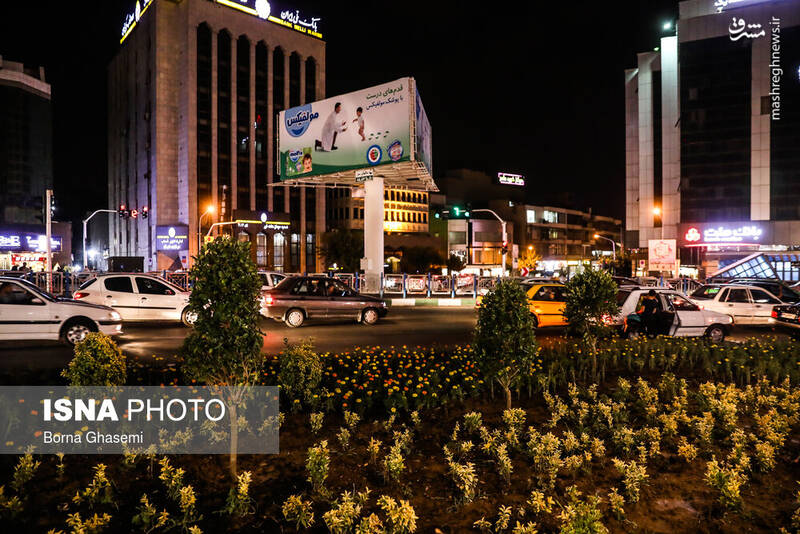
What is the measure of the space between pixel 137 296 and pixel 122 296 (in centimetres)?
42

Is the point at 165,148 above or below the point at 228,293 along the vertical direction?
above

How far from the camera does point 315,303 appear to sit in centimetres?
1762

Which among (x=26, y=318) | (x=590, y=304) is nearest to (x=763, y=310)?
(x=590, y=304)

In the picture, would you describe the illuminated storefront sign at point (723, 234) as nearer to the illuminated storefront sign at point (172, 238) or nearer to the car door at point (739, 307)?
the car door at point (739, 307)

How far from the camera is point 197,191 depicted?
7406cm

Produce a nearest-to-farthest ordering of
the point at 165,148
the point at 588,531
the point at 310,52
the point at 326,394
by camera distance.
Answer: the point at 588,531 < the point at 326,394 < the point at 165,148 < the point at 310,52

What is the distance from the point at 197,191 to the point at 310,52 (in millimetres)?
31075

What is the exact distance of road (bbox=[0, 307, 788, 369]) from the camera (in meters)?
11.6

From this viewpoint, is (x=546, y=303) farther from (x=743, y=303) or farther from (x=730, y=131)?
(x=730, y=131)

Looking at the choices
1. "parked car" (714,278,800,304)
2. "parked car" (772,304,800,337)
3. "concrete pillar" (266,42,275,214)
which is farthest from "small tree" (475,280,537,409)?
"concrete pillar" (266,42,275,214)

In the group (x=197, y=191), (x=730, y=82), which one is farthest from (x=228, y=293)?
(x=197, y=191)

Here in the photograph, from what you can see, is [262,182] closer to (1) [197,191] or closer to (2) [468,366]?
(1) [197,191]

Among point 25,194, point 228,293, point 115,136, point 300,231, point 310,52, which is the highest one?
point 310,52

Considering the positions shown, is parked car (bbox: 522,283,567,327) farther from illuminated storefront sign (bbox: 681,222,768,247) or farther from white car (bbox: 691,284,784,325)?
illuminated storefront sign (bbox: 681,222,768,247)
